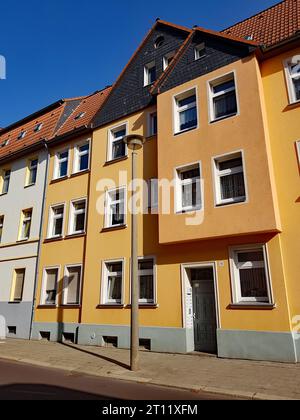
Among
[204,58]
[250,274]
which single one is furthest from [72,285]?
[204,58]

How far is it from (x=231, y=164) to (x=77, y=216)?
25.3ft

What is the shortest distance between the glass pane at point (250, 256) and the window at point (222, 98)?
182 inches

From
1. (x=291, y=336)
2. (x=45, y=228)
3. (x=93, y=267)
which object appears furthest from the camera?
(x=45, y=228)

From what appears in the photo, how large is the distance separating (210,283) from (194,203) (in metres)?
2.71

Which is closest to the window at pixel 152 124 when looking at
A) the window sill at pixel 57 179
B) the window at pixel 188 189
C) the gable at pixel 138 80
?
the gable at pixel 138 80

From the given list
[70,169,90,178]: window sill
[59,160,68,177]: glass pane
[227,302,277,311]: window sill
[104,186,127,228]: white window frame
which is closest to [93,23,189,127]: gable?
[70,169,90,178]: window sill

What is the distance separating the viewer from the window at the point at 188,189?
1111 cm

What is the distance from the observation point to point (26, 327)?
49.1 feet

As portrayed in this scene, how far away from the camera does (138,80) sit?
15117mm

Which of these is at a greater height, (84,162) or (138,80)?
(138,80)

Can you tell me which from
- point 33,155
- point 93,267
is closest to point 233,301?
point 93,267

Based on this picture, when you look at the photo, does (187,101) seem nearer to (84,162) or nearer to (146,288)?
(84,162)

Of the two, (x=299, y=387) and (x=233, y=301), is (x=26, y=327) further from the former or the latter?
(x=299, y=387)

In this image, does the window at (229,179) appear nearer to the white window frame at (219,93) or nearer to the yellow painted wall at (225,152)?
the yellow painted wall at (225,152)
